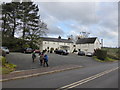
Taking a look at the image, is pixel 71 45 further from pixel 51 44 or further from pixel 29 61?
pixel 29 61

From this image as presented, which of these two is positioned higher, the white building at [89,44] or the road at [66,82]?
the white building at [89,44]

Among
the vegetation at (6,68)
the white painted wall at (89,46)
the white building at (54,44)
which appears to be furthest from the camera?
the white painted wall at (89,46)

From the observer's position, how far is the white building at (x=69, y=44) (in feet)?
226

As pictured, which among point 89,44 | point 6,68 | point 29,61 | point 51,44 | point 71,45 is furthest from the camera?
point 71,45

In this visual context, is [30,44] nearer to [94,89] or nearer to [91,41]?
[91,41]

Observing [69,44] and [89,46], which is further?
[69,44]

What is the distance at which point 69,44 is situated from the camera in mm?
75750

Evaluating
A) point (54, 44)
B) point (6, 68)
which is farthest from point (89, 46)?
point (6, 68)

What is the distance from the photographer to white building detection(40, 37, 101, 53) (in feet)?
226

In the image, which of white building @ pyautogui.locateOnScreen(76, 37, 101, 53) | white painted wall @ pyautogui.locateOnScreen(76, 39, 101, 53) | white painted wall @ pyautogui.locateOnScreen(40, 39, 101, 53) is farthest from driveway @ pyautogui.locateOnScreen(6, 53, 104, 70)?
white building @ pyautogui.locateOnScreen(76, 37, 101, 53)

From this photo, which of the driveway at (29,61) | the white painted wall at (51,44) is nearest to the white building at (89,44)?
the white painted wall at (51,44)

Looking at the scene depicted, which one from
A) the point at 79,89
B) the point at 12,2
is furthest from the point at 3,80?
the point at 12,2

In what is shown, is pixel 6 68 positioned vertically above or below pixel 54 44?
below

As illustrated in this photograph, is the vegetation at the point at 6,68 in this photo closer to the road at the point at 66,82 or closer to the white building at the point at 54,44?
the road at the point at 66,82
